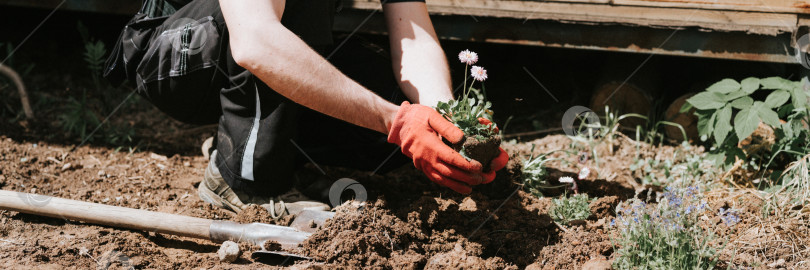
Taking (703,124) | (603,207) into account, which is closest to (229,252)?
(603,207)

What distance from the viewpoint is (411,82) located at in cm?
257

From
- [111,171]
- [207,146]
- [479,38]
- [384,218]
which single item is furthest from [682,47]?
[111,171]

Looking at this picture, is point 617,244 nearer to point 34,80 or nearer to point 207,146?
point 207,146

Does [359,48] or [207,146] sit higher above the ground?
[359,48]

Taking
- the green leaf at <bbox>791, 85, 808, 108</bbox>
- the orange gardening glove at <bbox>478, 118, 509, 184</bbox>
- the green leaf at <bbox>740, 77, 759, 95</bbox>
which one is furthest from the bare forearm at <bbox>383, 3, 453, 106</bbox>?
the green leaf at <bbox>791, 85, 808, 108</bbox>

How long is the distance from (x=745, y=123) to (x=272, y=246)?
1879 mm

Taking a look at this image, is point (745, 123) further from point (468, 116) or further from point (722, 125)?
point (468, 116)

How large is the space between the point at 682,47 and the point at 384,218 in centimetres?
171

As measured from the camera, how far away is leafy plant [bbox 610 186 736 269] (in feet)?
6.22

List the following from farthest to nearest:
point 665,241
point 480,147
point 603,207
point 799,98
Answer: point 799,98 → point 603,207 → point 480,147 → point 665,241

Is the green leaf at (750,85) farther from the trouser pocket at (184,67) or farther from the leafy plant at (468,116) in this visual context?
the trouser pocket at (184,67)

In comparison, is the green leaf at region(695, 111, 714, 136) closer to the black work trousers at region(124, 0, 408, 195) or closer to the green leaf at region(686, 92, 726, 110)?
the green leaf at region(686, 92, 726, 110)

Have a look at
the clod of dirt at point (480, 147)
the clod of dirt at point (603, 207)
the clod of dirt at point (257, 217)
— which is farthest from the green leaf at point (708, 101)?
the clod of dirt at point (257, 217)

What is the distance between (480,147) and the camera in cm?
203
